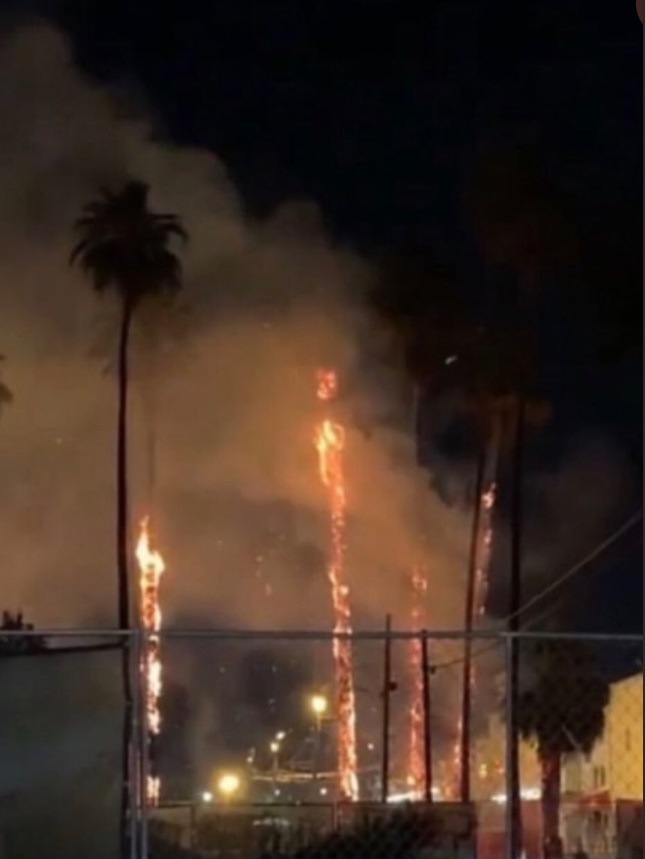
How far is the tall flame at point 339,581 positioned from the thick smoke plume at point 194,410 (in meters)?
0.09

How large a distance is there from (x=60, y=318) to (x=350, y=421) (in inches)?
92.0

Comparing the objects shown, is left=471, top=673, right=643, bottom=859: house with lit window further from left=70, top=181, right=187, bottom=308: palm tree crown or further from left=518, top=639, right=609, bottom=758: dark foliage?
left=70, top=181, right=187, bottom=308: palm tree crown

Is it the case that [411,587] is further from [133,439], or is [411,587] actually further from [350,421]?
[133,439]

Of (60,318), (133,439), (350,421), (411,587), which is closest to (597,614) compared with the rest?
(411,587)

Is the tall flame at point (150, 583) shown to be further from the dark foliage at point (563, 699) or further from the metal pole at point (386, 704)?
the dark foliage at point (563, 699)

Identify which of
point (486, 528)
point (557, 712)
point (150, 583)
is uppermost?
point (486, 528)

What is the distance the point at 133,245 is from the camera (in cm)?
1415

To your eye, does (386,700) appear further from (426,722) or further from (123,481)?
(123,481)

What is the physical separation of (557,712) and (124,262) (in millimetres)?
A: 4913

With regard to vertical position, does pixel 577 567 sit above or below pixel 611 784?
above

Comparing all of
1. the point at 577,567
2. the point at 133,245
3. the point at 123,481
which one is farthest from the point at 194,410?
the point at 577,567

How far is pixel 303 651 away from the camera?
1382 cm

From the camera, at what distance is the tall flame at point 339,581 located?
13.4 meters

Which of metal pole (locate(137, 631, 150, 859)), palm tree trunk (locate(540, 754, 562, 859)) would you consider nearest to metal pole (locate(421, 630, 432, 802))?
palm tree trunk (locate(540, 754, 562, 859))
